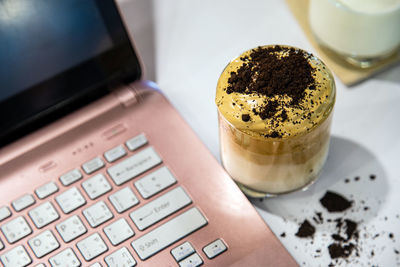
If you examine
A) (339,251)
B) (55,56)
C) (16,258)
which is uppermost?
(55,56)

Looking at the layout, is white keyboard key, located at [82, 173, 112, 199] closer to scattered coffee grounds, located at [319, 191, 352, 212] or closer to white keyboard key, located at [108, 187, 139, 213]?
white keyboard key, located at [108, 187, 139, 213]

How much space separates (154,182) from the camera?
539 mm

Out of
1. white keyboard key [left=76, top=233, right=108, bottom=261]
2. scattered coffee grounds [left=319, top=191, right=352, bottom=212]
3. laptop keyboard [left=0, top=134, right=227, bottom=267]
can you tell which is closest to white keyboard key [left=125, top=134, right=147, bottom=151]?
laptop keyboard [left=0, top=134, right=227, bottom=267]

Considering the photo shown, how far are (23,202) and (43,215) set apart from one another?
0.09 ft

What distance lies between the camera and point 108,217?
1.72 ft

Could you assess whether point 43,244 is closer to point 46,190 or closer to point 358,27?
point 46,190

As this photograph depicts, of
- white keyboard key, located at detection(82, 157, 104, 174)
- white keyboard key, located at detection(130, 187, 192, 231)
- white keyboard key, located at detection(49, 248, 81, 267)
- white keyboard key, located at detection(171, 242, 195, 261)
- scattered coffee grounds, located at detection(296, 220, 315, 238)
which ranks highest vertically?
white keyboard key, located at detection(82, 157, 104, 174)

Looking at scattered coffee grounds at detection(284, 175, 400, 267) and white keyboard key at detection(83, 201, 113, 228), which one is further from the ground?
white keyboard key at detection(83, 201, 113, 228)

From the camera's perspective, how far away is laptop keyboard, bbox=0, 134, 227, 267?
0.51 m

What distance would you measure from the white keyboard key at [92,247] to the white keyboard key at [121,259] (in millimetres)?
11

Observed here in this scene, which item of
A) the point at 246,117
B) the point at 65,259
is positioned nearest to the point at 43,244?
the point at 65,259

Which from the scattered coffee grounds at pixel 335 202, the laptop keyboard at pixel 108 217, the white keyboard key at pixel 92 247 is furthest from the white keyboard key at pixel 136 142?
the scattered coffee grounds at pixel 335 202

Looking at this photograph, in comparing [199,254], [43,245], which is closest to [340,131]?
[199,254]

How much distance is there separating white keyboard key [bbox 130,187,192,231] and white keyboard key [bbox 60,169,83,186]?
0.26 feet
